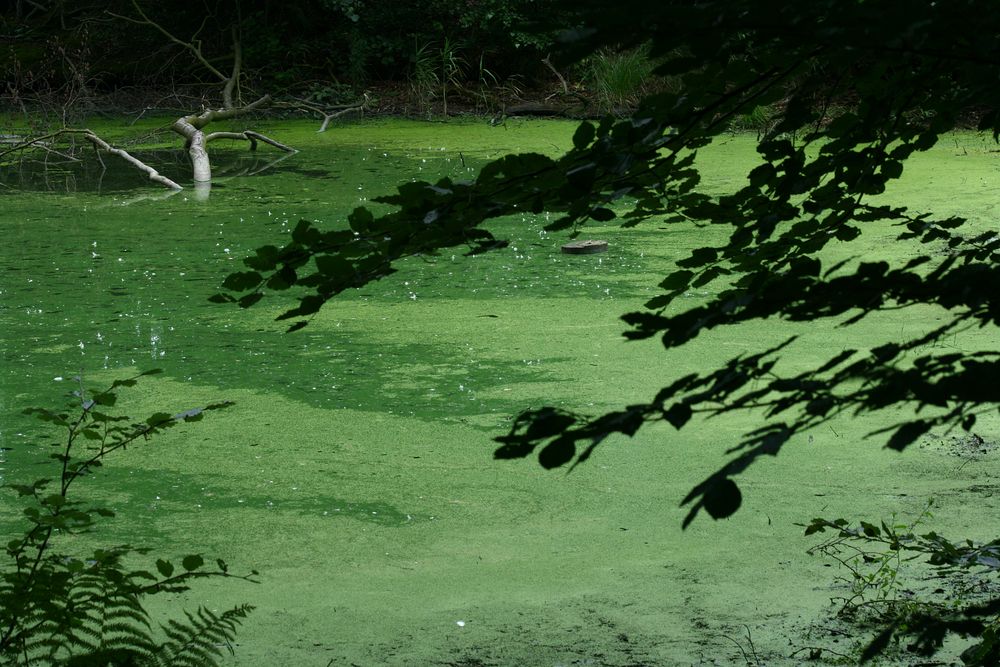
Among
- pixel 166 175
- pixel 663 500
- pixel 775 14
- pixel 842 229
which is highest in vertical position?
pixel 775 14

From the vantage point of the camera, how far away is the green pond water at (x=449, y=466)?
79.6 inches

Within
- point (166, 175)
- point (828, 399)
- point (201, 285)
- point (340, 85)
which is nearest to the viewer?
point (828, 399)

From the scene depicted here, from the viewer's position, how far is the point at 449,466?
2707mm

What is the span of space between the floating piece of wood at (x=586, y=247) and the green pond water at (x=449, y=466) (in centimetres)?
7

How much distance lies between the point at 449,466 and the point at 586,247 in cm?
221

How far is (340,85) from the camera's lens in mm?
10203

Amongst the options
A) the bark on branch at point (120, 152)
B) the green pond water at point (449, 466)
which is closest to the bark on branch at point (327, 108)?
the bark on branch at point (120, 152)

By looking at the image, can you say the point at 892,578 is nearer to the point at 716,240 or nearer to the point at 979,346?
the point at 979,346

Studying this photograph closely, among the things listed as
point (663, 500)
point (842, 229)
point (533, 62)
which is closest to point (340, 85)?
point (533, 62)

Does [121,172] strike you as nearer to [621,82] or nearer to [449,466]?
[621,82]

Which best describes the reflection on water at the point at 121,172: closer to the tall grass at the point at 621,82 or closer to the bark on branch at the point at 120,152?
the bark on branch at the point at 120,152

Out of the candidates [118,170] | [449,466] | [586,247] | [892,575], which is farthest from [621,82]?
[892,575]

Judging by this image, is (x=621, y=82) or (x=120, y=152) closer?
(x=120, y=152)

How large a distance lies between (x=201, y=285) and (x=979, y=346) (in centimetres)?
252
